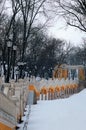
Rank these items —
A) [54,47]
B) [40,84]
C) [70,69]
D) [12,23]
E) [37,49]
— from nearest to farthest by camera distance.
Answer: [40,84]
[12,23]
[37,49]
[54,47]
[70,69]

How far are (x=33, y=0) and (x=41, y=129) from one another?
2506 cm

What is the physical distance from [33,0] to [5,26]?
32.9ft

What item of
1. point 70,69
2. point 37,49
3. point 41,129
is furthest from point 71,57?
point 41,129

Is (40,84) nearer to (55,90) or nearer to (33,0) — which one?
(55,90)

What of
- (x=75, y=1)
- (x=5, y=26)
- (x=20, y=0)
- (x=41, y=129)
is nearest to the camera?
(x=41, y=129)

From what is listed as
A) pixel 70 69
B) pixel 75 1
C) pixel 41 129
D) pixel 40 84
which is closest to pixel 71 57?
pixel 70 69

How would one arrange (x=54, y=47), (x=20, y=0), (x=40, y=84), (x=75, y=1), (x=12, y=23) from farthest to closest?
(x=54, y=47), (x=12, y=23), (x=20, y=0), (x=40, y=84), (x=75, y=1)

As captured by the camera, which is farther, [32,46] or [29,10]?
[32,46]

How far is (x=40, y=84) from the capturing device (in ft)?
102

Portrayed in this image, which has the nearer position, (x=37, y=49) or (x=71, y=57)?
(x=37, y=49)

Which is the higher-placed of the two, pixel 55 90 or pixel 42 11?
pixel 42 11

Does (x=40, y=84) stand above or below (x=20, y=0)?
below

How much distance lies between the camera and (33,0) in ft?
118

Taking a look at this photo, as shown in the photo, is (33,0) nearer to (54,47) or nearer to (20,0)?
(20,0)
